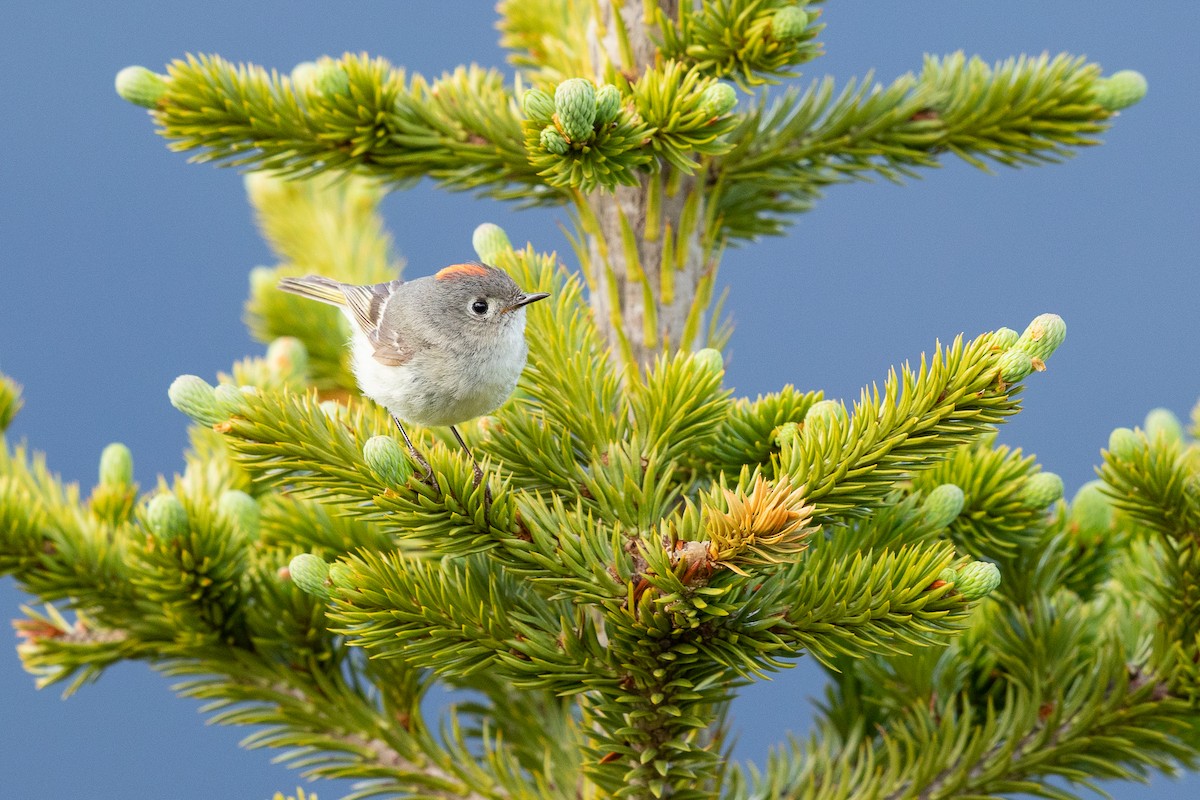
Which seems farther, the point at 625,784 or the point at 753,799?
the point at 753,799

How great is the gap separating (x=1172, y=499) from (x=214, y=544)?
1937mm

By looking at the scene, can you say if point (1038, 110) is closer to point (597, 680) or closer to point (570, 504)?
point (570, 504)

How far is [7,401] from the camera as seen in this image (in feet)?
10.6

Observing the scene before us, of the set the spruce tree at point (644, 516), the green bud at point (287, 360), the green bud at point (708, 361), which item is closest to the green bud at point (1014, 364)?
the spruce tree at point (644, 516)

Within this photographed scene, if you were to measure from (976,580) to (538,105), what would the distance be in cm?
110

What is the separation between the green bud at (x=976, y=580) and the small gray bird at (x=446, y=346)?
0.96 m

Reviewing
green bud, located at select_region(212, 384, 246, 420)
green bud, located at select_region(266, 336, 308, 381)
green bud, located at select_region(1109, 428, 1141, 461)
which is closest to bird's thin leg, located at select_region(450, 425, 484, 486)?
green bud, located at select_region(212, 384, 246, 420)

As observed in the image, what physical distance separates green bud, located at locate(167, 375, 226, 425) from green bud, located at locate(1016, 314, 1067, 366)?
1362 millimetres

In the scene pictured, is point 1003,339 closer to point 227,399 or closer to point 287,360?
point 227,399

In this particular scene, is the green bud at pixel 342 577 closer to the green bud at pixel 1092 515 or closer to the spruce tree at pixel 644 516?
the spruce tree at pixel 644 516

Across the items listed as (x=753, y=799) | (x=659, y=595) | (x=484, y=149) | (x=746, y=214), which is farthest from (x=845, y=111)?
(x=753, y=799)

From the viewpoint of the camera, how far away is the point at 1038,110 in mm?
2818

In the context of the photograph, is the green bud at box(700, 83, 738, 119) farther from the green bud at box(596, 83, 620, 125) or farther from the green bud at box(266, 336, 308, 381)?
the green bud at box(266, 336, 308, 381)

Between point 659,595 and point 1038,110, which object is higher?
point 1038,110
